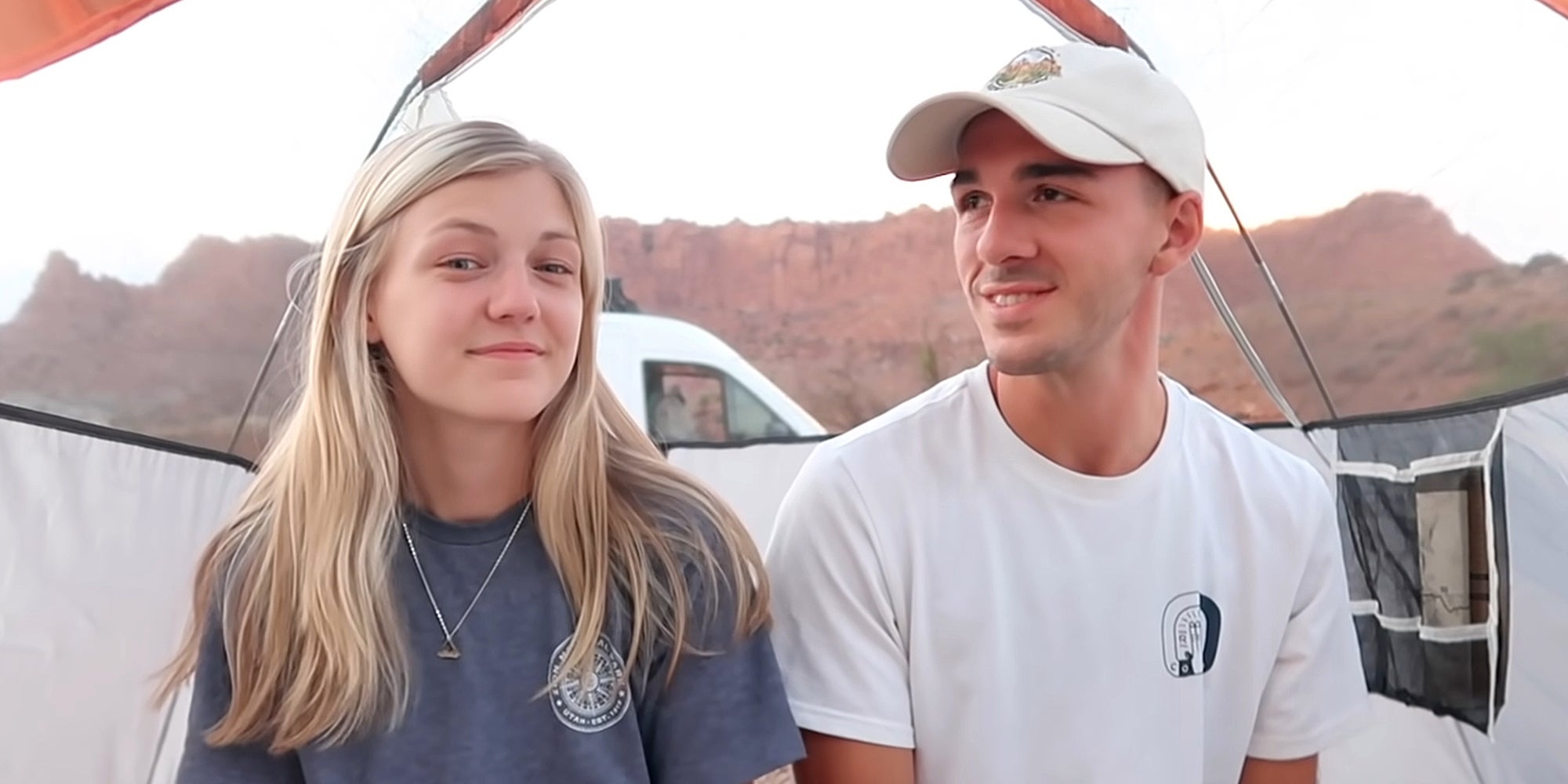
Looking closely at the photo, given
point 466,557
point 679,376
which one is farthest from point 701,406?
point 466,557

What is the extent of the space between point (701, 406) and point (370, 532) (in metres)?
1.75

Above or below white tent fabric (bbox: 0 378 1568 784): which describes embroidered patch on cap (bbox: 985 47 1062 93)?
above

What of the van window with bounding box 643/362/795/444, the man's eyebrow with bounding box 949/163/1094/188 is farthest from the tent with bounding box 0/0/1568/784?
the van window with bounding box 643/362/795/444

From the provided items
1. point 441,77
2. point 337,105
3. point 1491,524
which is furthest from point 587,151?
point 1491,524

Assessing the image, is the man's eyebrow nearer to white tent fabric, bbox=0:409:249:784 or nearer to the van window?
white tent fabric, bbox=0:409:249:784

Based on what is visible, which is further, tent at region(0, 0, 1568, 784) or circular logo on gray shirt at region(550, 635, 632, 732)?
tent at region(0, 0, 1568, 784)

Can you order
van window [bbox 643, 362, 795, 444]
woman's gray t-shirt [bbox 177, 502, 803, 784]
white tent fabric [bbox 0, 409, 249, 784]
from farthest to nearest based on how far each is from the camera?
van window [bbox 643, 362, 795, 444], white tent fabric [bbox 0, 409, 249, 784], woman's gray t-shirt [bbox 177, 502, 803, 784]

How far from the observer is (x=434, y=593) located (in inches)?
46.9

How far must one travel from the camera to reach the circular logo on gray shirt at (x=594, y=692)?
3.79 feet

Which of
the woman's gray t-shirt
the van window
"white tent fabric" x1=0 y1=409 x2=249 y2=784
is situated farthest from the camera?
the van window

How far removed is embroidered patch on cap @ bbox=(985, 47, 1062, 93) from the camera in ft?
4.02

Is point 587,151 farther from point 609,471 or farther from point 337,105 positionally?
point 609,471

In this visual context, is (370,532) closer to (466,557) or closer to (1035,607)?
(466,557)

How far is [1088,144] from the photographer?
1138 mm
